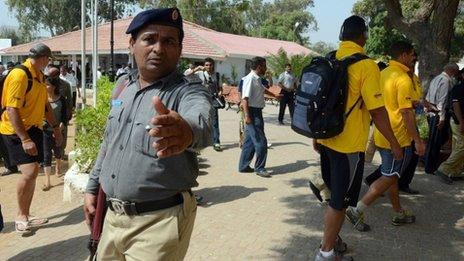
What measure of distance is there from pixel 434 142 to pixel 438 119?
374 millimetres

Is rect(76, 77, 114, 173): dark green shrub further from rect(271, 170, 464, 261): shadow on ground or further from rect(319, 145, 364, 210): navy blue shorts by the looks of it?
rect(319, 145, 364, 210): navy blue shorts

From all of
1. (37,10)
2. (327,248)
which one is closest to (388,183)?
(327,248)

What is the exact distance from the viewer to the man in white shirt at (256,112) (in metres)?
7.09

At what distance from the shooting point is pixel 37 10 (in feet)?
162

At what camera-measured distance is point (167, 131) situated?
5.27 ft

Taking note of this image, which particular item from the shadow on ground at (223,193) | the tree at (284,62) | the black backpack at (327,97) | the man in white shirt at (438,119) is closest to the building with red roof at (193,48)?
the tree at (284,62)

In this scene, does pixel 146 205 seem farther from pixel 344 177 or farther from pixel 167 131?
pixel 344 177

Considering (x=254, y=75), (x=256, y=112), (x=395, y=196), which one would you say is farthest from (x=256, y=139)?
(x=395, y=196)

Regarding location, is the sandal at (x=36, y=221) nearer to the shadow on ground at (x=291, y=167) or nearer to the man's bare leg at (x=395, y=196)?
the shadow on ground at (x=291, y=167)

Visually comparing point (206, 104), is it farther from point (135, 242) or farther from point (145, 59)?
point (135, 242)

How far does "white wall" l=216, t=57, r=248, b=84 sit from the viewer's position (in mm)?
32219

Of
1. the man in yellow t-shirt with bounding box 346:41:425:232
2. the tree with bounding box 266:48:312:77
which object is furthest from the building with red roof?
the man in yellow t-shirt with bounding box 346:41:425:232

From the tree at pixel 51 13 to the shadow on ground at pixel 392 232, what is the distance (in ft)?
152

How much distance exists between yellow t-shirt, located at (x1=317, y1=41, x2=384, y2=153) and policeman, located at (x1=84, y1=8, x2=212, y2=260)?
5.55ft
